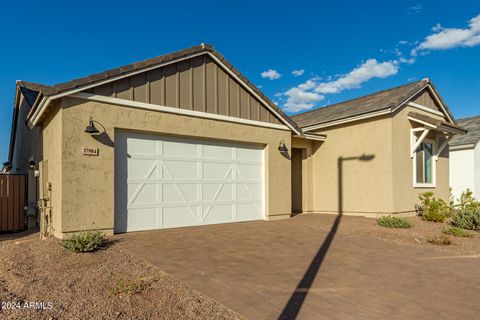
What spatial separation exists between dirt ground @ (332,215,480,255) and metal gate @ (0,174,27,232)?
10378mm

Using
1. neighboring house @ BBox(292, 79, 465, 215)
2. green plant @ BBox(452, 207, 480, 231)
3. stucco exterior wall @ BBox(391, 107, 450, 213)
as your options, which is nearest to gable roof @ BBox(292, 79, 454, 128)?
neighboring house @ BBox(292, 79, 465, 215)

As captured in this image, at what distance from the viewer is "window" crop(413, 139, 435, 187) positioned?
Answer: 12.1 meters

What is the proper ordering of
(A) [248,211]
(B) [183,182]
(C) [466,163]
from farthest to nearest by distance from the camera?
(C) [466,163] < (A) [248,211] < (B) [183,182]

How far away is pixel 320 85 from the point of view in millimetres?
30172

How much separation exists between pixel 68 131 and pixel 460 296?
25.0 ft

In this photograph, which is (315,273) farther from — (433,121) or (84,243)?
(433,121)

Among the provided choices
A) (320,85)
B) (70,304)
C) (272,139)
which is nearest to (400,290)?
(70,304)

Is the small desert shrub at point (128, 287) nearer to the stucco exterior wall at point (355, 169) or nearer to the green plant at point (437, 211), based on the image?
the stucco exterior wall at point (355, 169)

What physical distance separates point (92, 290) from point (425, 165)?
42.1ft

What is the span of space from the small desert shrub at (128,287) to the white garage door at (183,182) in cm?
366

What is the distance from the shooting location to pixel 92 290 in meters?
3.97

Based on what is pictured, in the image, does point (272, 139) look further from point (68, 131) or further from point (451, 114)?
point (451, 114)

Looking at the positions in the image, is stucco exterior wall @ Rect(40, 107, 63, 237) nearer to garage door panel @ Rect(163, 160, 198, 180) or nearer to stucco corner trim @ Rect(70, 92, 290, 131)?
stucco corner trim @ Rect(70, 92, 290, 131)

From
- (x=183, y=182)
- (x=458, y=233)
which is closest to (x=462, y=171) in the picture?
(x=458, y=233)
